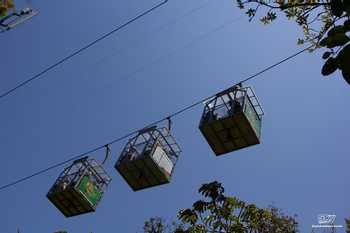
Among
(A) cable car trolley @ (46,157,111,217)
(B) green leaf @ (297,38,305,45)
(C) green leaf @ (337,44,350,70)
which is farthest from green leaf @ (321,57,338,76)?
(A) cable car trolley @ (46,157,111,217)

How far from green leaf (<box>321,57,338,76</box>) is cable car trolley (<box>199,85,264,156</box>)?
6.85m

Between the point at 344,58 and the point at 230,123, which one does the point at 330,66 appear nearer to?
the point at 344,58

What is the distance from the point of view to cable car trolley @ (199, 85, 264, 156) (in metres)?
8.98

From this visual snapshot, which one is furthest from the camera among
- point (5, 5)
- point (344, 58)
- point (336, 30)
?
point (5, 5)

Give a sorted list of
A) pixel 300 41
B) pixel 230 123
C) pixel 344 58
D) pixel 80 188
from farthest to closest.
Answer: pixel 80 188 → pixel 230 123 → pixel 300 41 → pixel 344 58

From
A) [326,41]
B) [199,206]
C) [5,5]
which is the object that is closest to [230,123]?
[199,206]

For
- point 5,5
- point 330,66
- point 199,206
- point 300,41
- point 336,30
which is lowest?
point 199,206

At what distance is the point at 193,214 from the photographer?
29.6 feet

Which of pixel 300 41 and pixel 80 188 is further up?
pixel 300 41

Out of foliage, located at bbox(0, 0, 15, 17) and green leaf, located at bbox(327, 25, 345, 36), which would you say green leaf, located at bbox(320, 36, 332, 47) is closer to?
green leaf, located at bbox(327, 25, 345, 36)

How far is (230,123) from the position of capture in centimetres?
902

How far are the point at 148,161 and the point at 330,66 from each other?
8.44m

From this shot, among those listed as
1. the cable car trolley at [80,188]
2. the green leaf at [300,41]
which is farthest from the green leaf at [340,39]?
the cable car trolley at [80,188]

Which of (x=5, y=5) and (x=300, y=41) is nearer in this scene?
(x=300, y=41)
